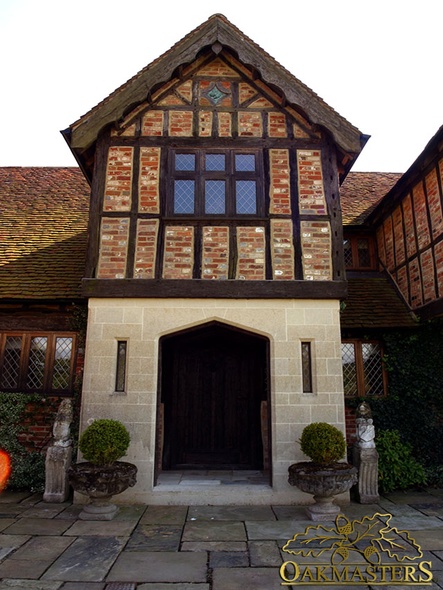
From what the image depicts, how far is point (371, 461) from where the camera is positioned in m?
6.52

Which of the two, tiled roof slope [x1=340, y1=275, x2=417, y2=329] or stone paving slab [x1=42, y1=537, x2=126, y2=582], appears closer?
stone paving slab [x1=42, y1=537, x2=126, y2=582]

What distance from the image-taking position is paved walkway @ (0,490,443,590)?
3.86m

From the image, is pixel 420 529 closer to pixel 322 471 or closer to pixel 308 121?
pixel 322 471

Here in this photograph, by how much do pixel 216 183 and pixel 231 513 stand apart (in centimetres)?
534

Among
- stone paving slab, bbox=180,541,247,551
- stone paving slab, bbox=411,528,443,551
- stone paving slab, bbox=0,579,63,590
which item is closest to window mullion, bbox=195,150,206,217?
stone paving slab, bbox=180,541,247,551

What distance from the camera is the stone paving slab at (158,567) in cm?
389

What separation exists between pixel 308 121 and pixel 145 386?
18.1 feet

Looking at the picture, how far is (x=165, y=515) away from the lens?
5.79m

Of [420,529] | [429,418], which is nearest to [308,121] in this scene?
[429,418]

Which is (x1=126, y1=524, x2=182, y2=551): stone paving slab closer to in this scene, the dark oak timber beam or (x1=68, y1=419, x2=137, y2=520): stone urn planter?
(x1=68, y1=419, x2=137, y2=520): stone urn planter

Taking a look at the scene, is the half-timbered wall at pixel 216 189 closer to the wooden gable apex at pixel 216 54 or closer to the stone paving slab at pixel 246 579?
the wooden gable apex at pixel 216 54

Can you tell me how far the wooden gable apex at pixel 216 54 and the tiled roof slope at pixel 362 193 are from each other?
3.33 m

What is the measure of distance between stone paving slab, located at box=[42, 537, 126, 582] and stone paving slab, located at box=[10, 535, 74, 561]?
0.09 metres

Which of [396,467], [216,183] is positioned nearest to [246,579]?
[396,467]
